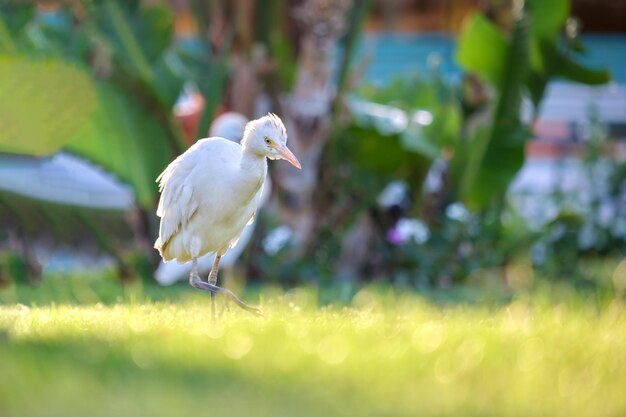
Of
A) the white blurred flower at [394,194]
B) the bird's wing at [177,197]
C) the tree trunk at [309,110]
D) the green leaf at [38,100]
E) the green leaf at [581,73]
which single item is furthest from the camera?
the white blurred flower at [394,194]

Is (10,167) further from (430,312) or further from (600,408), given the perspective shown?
(600,408)

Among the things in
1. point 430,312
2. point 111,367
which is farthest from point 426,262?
point 111,367

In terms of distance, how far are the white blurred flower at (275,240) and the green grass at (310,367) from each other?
3857 mm

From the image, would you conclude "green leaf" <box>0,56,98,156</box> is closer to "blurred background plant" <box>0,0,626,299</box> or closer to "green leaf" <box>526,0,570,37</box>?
"blurred background plant" <box>0,0,626,299</box>

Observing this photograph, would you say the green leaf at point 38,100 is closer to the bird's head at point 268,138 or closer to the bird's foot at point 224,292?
the bird's foot at point 224,292

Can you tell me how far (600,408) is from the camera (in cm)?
247

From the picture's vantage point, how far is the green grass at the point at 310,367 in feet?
7.87

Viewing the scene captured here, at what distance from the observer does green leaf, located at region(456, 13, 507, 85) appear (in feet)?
25.7

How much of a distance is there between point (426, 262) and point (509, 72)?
1.51 m

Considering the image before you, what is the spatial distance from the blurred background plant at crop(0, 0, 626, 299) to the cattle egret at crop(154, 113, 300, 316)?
108 inches

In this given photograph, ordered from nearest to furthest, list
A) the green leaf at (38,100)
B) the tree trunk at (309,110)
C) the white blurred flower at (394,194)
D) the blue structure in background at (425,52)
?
the green leaf at (38,100) → the tree trunk at (309,110) → the white blurred flower at (394,194) → the blue structure in background at (425,52)

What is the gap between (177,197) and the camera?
485 cm

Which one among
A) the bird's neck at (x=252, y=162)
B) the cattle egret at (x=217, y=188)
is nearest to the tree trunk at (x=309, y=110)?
the cattle egret at (x=217, y=188)

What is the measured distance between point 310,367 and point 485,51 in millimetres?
5460
